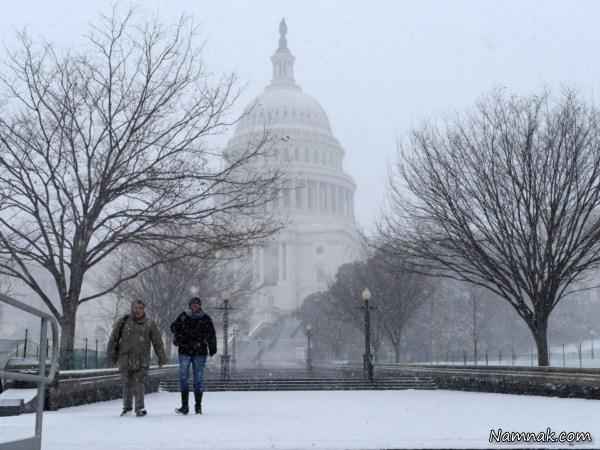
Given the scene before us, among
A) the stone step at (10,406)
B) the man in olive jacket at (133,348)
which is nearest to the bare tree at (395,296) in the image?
the man in olive jacket at (133,348)

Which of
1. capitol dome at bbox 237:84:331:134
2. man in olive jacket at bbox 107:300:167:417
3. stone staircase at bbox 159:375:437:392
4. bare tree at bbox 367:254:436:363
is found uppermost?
capitol dome at bbox 237:84:331:134

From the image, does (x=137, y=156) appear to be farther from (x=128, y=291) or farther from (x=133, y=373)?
(x=128, y=291)

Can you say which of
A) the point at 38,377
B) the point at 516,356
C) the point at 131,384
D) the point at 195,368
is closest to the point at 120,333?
the point at 131,384

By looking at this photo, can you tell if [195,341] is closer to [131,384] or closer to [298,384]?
[131,384]

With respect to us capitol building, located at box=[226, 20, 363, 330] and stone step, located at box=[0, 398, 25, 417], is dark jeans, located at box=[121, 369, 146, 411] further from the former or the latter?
us capitol building, located at box=[226, 20, 363, 330]

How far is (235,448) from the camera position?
6.38 meters

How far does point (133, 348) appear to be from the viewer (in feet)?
34.7

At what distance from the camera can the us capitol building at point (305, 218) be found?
362 feet

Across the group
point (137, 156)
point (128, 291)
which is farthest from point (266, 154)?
point (128, 291)

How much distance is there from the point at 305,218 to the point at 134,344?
104 metres

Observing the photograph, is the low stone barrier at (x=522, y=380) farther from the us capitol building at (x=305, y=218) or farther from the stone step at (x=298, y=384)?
the us capitol building at (x=305, y=218)

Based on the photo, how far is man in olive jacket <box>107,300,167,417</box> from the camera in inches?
413

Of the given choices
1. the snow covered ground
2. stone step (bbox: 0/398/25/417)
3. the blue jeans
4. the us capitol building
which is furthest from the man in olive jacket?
the us capitol building

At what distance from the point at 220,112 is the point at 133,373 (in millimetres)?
8047
